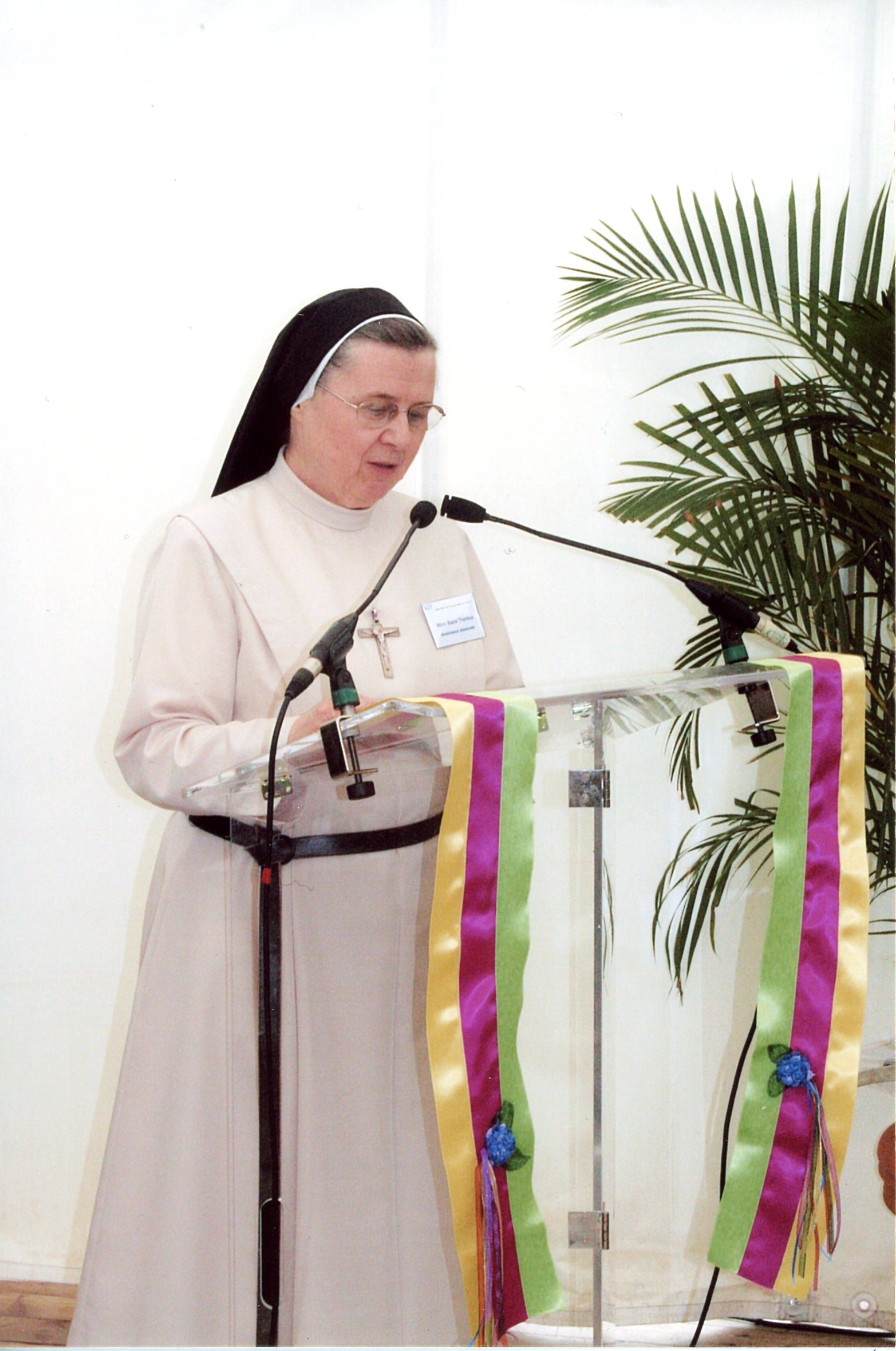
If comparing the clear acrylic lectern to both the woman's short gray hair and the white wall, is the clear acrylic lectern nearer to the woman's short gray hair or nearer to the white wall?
the woman's short gray hair

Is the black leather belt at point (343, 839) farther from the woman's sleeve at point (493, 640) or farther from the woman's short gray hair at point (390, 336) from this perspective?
the woman's short gray hair at point (390, 336)

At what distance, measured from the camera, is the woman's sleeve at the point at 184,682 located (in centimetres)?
169

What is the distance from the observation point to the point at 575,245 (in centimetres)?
254

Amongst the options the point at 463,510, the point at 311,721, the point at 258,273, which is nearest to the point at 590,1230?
the point at 311,721

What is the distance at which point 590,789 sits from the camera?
1.39 metres

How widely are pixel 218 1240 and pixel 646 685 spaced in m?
0.86

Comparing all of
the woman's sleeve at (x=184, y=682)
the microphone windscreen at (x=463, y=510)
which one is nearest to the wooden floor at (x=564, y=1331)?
the woman's sleeve at (x=184, y=682)

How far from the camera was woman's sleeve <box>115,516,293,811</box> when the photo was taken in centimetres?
169

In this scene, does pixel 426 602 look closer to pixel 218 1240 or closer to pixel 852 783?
pixel 852 783

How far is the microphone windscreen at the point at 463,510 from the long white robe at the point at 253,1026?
36 cm

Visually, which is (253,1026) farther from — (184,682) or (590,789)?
(184,682)

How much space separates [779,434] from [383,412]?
0.80 meters

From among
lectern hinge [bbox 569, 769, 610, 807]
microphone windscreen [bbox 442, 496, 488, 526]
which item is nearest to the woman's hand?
lectern hinge [bbox 569, 769, 610, 807]

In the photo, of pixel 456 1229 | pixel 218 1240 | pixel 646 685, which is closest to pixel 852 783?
pixel 646 685
